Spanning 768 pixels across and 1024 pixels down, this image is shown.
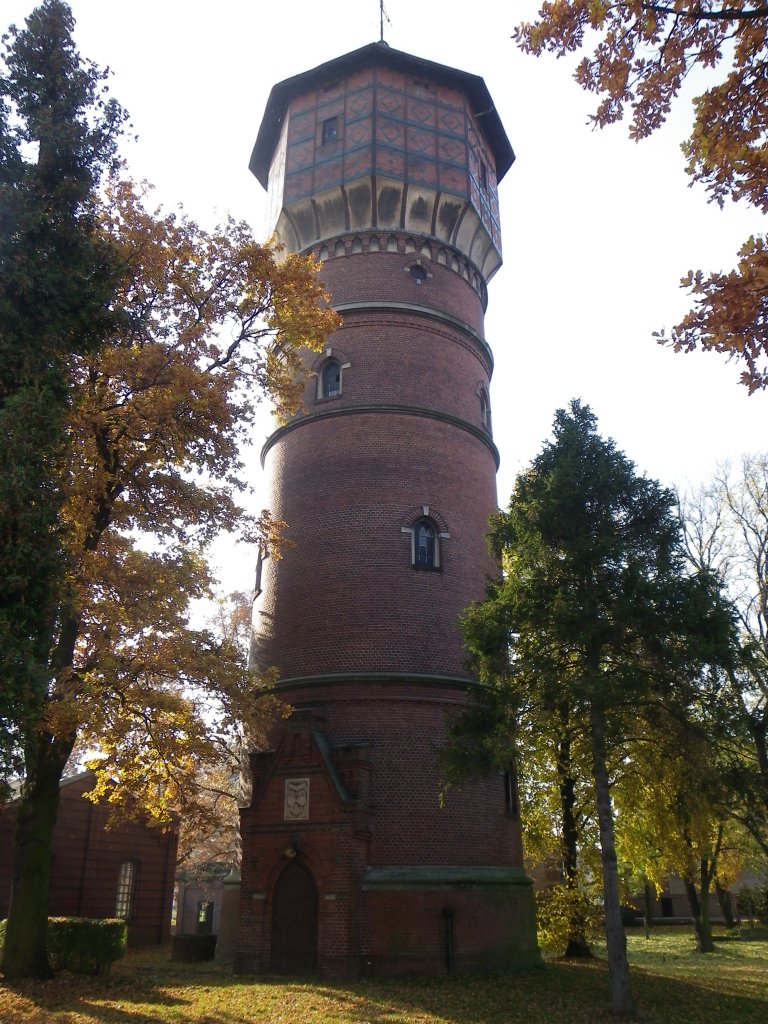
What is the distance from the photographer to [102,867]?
24062mm

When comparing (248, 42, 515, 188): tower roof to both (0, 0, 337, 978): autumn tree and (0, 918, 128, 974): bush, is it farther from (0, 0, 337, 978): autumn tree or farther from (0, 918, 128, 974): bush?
(0, 918, 128, 974): bush

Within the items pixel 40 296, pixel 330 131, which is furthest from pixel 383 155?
pixel 40 296

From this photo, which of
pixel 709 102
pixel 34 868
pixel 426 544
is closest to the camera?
pixel 709 102

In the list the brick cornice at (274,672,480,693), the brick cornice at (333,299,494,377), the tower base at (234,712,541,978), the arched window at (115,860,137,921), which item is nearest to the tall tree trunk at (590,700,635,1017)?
the tower base at (234,712,541,978)

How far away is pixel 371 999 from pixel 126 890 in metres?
14.7

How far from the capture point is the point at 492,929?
16266mm

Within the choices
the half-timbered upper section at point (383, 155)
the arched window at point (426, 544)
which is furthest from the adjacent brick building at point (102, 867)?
the half-timbered upper section at point (383, 155)

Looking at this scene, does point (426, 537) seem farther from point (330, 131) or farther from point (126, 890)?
point (126, 890)

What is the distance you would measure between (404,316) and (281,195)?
5.30 m

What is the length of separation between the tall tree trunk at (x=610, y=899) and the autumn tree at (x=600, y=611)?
0.8 inches

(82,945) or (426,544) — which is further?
(426,544)

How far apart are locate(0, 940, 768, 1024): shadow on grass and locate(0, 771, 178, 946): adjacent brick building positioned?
6.84 m

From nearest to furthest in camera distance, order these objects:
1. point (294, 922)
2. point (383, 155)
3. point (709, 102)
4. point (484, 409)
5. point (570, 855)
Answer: point (709, 102)
point (294, 922)
point (570, 855)
point (383, 155)
point (484, 409)

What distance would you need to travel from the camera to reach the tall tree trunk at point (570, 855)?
19.5 metres
